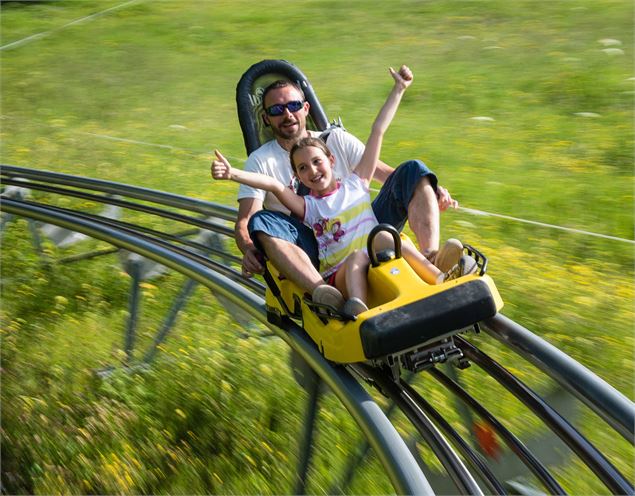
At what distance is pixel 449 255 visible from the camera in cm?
375

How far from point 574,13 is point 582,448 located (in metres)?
12.7

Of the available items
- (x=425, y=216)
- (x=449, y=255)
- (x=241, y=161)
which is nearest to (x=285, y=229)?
(x=425, y=216)

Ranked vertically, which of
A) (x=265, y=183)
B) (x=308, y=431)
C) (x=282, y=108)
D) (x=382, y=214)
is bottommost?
(x=308, y=431)

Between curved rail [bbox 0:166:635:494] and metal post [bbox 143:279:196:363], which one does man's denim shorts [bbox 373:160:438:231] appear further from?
metal post [bbox 143:279:196:363]

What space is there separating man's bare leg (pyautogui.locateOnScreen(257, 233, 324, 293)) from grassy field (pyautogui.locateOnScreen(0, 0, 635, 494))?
1.14m

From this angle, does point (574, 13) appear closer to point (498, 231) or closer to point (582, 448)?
point (498, 231)

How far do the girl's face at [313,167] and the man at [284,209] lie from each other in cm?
22

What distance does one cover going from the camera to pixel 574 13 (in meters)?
14.4

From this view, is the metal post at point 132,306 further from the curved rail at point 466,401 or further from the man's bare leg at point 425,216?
the man's bare leg at point 425,216

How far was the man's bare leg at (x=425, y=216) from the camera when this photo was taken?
13.3ft

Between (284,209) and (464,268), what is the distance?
1460 mm

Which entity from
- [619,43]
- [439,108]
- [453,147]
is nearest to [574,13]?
[619,43]

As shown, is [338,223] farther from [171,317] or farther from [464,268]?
[171,317]

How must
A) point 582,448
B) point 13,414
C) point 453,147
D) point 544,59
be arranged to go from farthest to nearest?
1. point 544,59
2. point 453,147
3. point 13,414
4. point 582,448
